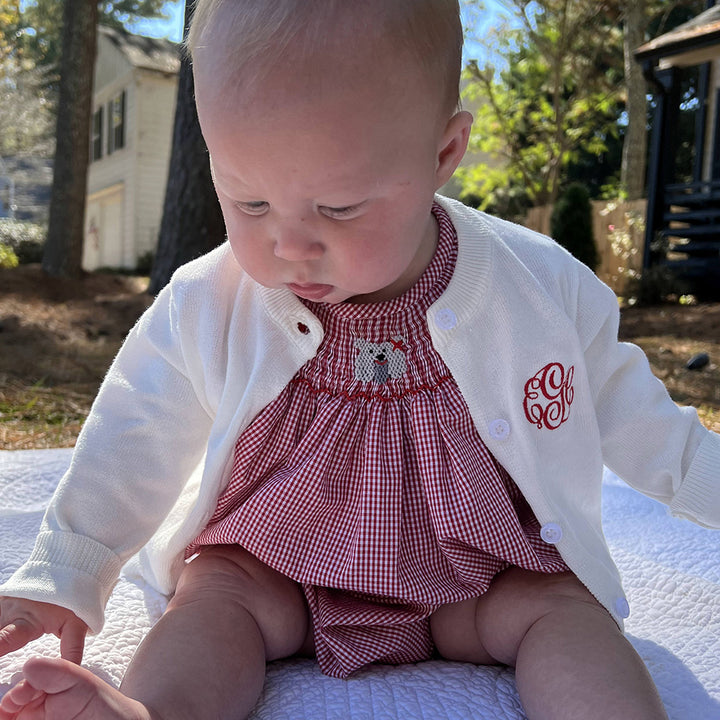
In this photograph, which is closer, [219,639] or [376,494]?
[219,639]

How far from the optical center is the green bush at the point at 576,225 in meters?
9.49

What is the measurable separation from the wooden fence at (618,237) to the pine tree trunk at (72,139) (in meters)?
5.42

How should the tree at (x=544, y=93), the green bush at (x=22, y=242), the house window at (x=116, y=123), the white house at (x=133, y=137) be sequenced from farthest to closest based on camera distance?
the house window at (x=116, y=123)
the white house at (x=133, y=137)
the green bush at (x=22, y=242)
the tree at (x=544, y=93)

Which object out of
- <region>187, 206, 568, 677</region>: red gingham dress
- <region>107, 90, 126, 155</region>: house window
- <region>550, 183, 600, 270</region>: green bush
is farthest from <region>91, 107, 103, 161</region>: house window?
<region>187, 206, 568, 677</region>: red gingham dress

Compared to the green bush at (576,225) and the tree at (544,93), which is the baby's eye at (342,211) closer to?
the green bush at (576,225)

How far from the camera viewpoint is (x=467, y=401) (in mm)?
1236

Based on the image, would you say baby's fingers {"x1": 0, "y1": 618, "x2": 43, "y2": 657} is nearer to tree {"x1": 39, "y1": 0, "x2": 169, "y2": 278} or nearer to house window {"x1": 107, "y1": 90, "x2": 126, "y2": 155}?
tree {"x1": 39, "y1": 0, "x2": 169, "y2": 278}

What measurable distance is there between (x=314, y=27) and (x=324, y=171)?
0.56 feet

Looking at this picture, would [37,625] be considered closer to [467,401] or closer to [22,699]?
[22,699]

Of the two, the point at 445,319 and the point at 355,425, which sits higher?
the point at 445,319

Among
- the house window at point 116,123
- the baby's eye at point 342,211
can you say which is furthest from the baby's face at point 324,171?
the house window at point 116,123

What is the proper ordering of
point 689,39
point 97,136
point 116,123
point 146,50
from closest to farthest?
point 689,39 < point 146,50 < point 116,123 < point 97,136

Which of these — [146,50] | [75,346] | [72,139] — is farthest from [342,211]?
[146,50]

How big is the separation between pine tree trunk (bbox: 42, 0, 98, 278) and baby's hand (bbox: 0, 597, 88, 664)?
6503mm
